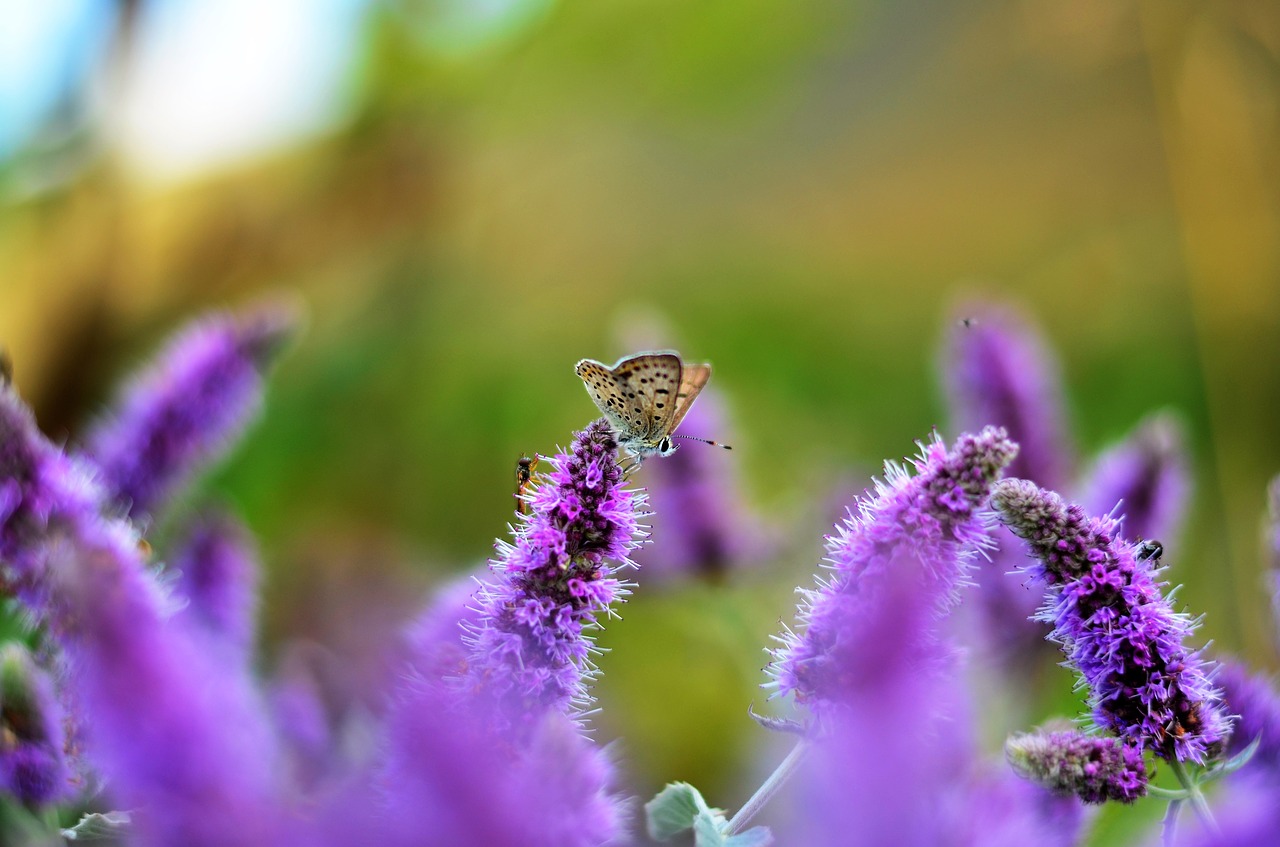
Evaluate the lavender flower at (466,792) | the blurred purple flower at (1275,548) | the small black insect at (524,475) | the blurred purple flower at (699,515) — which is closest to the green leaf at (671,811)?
the lavender flower at (466,792)

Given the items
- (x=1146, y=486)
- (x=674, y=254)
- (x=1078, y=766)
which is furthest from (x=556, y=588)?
(x=674, y=254)

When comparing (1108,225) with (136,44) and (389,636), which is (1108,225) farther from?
(389,636)

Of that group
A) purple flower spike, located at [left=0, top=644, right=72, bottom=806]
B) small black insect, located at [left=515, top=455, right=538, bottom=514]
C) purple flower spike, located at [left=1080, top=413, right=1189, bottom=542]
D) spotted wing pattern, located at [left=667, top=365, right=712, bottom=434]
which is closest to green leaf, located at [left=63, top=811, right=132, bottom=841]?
purple flower spike, located at [left=0, top=644, right=72, bottom=806]

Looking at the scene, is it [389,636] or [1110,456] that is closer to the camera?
[389,636]

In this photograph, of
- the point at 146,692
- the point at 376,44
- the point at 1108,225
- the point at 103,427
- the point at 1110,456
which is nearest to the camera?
the point at 146,692

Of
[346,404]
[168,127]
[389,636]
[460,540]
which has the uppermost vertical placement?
[168,127]

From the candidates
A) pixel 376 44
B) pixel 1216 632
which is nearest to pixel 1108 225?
pixel 1216 632

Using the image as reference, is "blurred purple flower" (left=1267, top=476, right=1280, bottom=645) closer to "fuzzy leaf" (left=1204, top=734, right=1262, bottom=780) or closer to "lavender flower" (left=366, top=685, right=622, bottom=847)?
"fuzzy leaf" (left=1204, top=734, right=1262, bottom=780)
